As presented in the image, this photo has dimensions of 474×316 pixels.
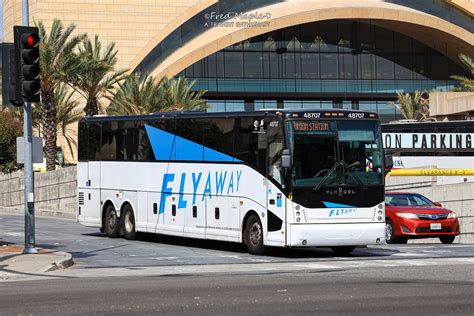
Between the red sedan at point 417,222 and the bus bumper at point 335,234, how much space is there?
17.2ft

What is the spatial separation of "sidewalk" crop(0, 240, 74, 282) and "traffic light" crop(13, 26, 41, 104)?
3.22 m

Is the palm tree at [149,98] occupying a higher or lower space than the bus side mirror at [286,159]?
higher

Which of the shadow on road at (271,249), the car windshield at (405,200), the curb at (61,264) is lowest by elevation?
the shadow on road at (271,249)

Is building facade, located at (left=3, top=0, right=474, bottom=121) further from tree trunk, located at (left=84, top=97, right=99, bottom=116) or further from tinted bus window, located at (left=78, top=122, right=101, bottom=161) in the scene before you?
tinted bus window, located at (left=78, top=122, right=101, bottom=161)

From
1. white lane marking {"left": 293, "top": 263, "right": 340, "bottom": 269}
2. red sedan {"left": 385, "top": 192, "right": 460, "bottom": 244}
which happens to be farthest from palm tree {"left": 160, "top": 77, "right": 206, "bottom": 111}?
white lane marking {"left": 293, "top": 263, "right": 340, "bottom": 269}

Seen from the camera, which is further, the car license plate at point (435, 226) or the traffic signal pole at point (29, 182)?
the car license plate at point (435, 226)

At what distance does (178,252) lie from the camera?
24453 millimetres

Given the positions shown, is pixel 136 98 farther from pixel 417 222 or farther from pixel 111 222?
pixel 417 222

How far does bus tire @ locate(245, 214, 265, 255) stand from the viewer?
23.2 m

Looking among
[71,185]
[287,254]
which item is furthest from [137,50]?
[287,254]

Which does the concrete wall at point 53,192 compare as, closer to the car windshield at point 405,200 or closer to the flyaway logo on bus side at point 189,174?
the flyaway logo on bus side at point 189,174

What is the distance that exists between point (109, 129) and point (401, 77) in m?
58.8

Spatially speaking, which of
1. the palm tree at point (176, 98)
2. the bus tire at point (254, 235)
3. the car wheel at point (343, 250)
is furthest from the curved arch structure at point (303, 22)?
the bus tire at point (254, 235)

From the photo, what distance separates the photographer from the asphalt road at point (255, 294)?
1228 cm
